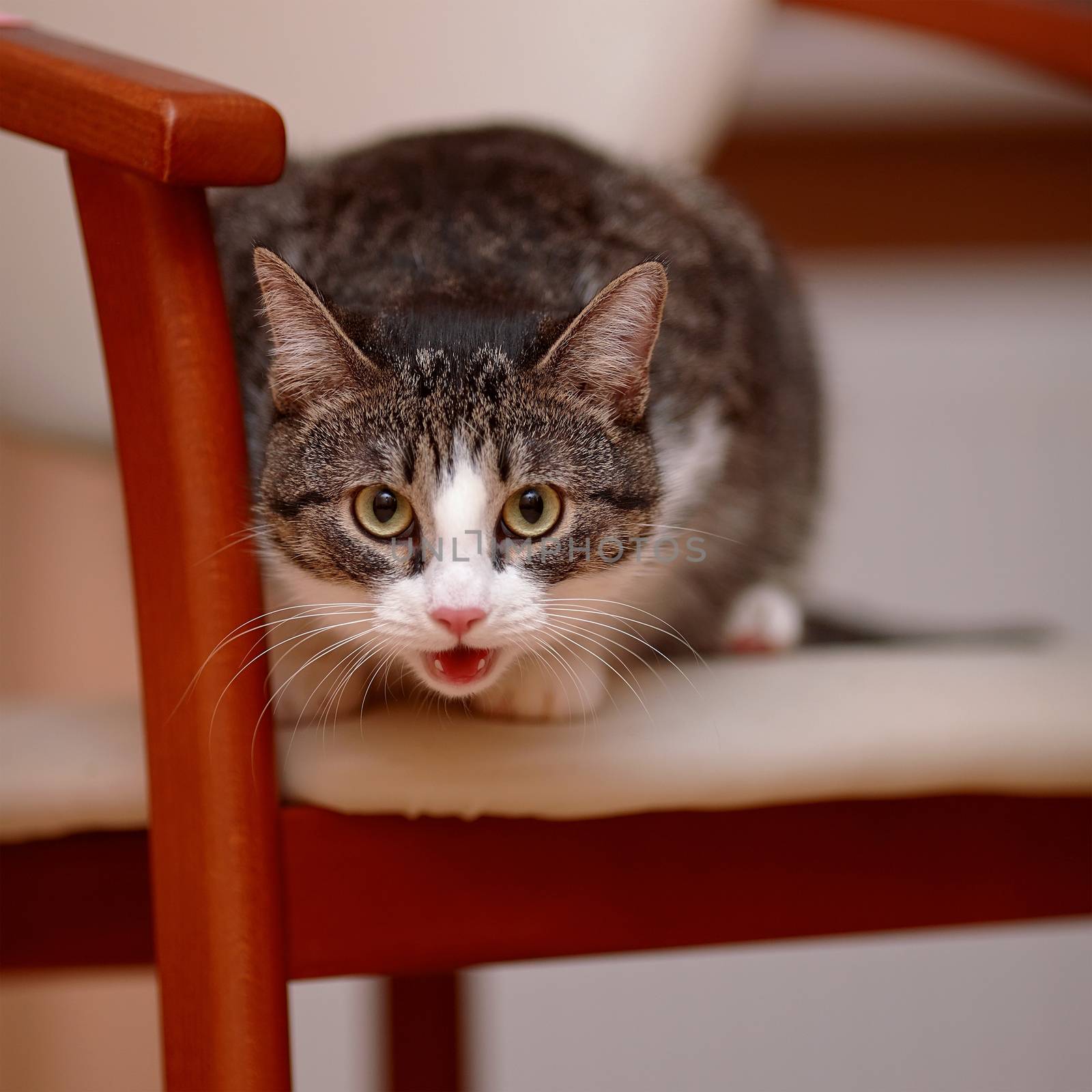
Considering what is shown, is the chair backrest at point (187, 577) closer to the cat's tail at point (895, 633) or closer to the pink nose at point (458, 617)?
the pink nose at point (458, 617)

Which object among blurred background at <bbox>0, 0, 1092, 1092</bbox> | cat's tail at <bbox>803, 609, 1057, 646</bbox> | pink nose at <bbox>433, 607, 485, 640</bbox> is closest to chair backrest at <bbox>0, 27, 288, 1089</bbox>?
pink nose at <bbox>433, 607, 485, 640</bbox>

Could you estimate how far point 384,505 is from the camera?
728mm

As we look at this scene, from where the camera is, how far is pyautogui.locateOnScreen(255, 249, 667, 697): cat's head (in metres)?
0.71

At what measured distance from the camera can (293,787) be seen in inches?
29.3

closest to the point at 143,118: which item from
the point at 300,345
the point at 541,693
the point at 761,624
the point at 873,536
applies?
the point at 300,345

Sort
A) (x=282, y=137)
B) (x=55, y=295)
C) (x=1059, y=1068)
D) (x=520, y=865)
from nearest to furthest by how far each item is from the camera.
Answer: (x=282, y=137), (x=520, y=865), (x=55, y=295), (x=1059, y=1068)

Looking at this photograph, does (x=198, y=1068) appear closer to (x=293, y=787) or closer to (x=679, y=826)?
Result: (x=293, y=787)

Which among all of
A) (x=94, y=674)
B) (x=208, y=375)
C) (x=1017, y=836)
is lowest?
(x=1017, y=836)

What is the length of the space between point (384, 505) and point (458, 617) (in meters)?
0.09

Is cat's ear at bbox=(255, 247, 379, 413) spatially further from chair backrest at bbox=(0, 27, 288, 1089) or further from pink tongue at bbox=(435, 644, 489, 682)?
pink tongue at bbox=(435, 644, 489, 682)

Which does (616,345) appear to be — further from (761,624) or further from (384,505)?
(761,624)

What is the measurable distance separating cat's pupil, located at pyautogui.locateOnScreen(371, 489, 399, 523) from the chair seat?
A: 13 cm

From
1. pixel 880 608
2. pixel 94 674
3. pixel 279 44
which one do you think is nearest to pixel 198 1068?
pixel 279 44

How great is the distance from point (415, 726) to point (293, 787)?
79mm
